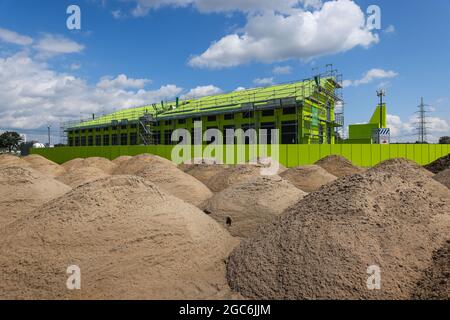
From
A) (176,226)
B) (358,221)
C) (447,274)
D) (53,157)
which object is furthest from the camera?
(53,157)

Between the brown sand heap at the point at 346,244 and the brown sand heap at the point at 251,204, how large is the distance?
2.19 metres

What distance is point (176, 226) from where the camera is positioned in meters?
6.33

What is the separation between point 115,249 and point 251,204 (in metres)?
4.22

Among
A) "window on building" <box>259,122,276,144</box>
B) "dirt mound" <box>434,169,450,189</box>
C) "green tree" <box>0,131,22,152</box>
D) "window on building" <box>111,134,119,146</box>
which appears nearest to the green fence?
"dirt mound" <box>434,169,450,189</box>

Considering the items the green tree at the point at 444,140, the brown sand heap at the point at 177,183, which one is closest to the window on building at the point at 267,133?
the brown sand heap at the point at 177,183

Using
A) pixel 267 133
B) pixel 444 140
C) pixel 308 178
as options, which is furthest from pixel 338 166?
pixel 444 140

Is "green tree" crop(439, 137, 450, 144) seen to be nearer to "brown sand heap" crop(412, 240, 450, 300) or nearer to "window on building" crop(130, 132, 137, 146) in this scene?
"window on building" crop(130, 132, 137, 146)

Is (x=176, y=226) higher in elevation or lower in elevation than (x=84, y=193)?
lower

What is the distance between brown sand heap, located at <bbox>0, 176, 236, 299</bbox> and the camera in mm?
5172

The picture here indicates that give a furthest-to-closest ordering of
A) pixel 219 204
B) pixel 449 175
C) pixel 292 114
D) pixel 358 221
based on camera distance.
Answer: pixel 292 114 < pixel 449 175 < pixel 219 204 < pixel 358 221

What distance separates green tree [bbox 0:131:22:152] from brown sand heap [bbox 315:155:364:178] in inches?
2789
